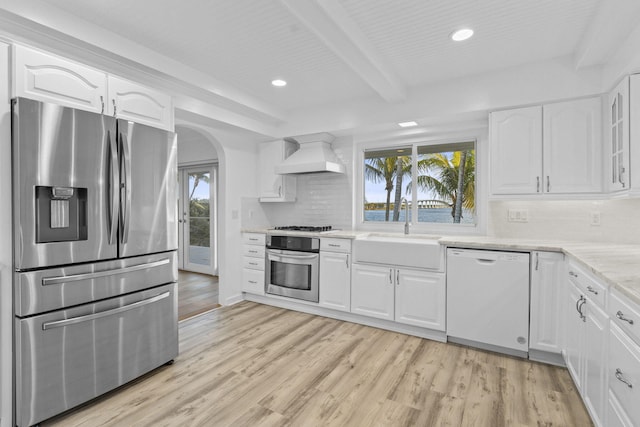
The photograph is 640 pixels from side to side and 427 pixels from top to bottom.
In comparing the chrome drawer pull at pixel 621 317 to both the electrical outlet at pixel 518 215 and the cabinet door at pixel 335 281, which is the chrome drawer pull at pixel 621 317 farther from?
the cabinet door at pixel 335 281

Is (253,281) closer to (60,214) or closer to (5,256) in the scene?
(60,214)

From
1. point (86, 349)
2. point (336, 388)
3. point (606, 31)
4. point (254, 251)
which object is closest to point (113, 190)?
point (86, 349)

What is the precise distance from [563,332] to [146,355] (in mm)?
3069

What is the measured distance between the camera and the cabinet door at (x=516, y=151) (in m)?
2.84

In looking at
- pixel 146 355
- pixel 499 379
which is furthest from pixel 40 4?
pixel 499 379

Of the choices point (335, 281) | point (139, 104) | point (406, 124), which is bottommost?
point (335, 281)

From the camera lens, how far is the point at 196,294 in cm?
452

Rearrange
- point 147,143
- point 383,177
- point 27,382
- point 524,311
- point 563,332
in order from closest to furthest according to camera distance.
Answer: point 27,382
point 147,143
point 563,332
point 524,311
point 383,177

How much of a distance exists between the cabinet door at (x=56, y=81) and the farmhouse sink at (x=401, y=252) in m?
2.49

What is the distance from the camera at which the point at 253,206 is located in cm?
456

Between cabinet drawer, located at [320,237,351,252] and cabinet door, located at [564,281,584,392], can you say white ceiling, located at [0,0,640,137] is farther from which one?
cabinet door, located at [564,281,584,392]

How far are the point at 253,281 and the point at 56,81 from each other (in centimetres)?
287

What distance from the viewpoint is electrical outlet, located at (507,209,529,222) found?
317 centimetres

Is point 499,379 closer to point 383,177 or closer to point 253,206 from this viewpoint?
point 383,177
